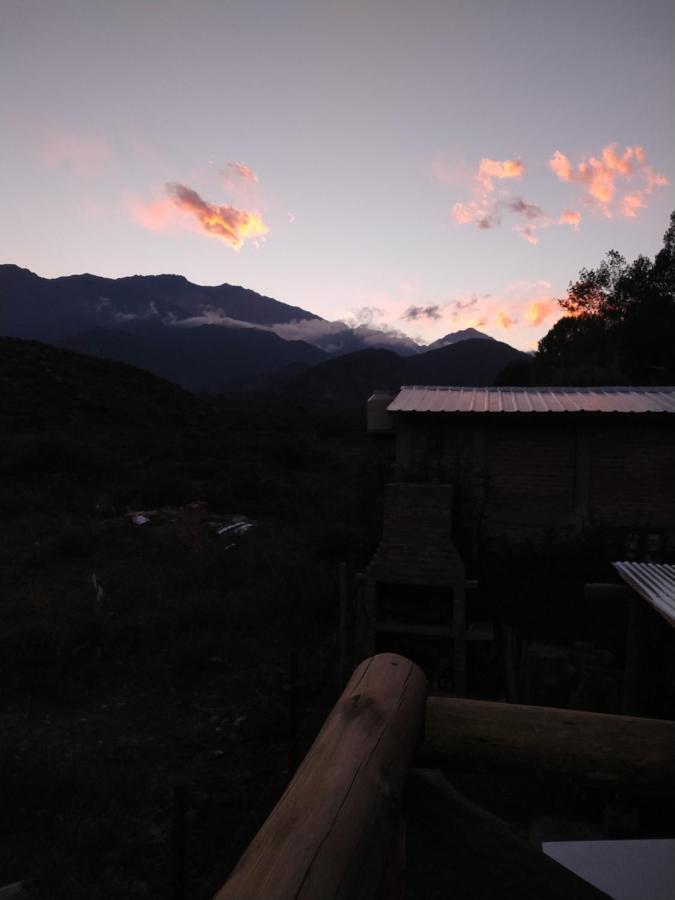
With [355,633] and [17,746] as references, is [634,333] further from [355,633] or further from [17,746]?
[17,746]

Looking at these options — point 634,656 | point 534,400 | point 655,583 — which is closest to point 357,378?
point 534,400

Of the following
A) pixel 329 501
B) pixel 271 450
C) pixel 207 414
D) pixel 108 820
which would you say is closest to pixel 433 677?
pixel 108 820

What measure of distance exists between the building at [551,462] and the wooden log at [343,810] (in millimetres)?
9310

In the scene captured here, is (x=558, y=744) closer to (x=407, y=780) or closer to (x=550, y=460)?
(x=407, y=780)

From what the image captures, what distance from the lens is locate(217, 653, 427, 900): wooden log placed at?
0.80 meters

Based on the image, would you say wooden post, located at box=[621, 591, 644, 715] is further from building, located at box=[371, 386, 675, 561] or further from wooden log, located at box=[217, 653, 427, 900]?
wooden log, located at box=[217, 653, 427, 900]

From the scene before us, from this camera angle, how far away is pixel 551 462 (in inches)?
413

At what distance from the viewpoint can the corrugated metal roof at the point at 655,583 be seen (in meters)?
4.52

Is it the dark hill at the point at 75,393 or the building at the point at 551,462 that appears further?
the dark hill at the point at 75,393

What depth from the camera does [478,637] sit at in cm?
926

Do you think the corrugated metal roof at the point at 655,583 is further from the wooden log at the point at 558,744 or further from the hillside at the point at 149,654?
the hillside at the point at 149,654

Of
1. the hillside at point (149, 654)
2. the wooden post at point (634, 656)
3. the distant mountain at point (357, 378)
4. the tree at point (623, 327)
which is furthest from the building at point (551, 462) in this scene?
the distant mountain at point (357, 378)

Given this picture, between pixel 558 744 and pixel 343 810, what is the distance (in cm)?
74

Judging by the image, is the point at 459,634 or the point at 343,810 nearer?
the point at 343,810
